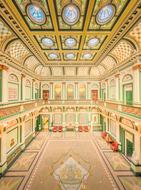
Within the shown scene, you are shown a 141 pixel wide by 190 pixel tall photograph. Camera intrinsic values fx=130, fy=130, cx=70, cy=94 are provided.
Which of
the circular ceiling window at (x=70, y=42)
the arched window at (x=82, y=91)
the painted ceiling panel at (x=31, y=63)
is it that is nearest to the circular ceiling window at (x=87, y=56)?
the circular ceiling window at (x=70, y=42)

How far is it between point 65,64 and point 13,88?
296 inches

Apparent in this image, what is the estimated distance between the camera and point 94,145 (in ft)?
47.0

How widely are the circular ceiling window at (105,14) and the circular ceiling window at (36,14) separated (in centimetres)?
305

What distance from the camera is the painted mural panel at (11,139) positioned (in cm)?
1014

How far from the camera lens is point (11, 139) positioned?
1077cm

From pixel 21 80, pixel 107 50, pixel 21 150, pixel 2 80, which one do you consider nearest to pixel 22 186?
pixel 21 150

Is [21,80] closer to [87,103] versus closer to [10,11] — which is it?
Answer: [10,11]

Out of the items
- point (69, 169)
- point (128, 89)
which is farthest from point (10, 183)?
point (128, 89)

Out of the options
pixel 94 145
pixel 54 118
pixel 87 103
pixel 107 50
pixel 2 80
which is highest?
pixel 107 50

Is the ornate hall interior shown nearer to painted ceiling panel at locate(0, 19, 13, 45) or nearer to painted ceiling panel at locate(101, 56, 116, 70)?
painted ceiling panel at locate(0, 19, 13, 45)

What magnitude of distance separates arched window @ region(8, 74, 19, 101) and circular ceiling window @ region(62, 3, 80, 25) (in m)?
6.61

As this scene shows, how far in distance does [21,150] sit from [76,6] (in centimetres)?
1258

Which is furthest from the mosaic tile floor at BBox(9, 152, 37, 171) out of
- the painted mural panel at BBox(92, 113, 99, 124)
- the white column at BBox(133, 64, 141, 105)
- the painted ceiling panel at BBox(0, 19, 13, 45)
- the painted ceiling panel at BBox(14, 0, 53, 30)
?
the painted mural panel at BBox(92, 113, 99, 124)

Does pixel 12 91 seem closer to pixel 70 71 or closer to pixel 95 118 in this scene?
pixel 70 71
